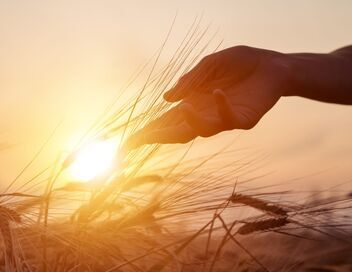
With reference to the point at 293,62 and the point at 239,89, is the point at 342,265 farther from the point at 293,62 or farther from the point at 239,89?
the point at 293,62

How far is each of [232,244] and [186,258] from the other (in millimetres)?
371

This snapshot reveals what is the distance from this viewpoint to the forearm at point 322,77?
68.2 inches

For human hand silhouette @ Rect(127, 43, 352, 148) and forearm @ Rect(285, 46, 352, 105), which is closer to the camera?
human hand silhouette @ Rect(127, 43, 352, 148)

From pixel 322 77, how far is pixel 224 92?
559 mm

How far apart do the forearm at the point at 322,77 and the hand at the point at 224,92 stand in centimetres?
5

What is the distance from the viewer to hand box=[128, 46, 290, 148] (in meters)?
1.16

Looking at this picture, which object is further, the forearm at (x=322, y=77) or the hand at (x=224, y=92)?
the forearm at (x=322, y=77)

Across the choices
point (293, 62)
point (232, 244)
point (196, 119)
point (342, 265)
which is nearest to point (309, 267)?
point (342, 265)

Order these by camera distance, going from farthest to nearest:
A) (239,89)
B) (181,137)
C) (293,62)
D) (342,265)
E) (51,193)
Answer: (293,62), (239,89), (342,265), (181,137), (51,193)

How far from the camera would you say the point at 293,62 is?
5.66 feet

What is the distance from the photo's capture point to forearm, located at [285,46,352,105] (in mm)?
1733

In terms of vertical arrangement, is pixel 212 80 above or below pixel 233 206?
above

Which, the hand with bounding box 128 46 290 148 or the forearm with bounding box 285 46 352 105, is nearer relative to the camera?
the hand with bounding box 128 46 290 148

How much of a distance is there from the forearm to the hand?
0.05 m
